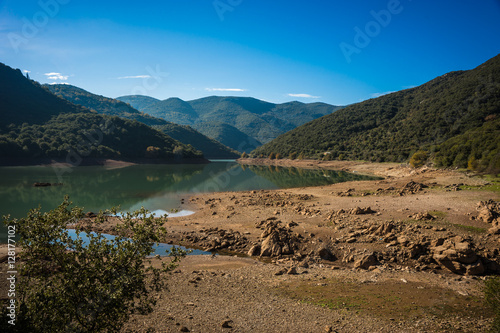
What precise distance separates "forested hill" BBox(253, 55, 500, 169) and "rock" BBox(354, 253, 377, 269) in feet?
98.4

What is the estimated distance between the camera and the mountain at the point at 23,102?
86.9 meters

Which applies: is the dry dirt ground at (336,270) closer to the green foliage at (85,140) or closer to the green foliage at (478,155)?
the green foliage at (478,155)

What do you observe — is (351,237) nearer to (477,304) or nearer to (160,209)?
(477,304)

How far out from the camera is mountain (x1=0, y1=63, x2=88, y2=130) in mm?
86875

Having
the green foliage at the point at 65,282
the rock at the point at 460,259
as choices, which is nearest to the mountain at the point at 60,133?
the green foliage at the point at 65,282

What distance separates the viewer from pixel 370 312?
28.0 feet

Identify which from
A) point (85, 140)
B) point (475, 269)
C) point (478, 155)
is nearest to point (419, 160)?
point (478, 155)

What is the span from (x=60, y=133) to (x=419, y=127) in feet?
387

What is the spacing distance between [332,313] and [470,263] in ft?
27.2

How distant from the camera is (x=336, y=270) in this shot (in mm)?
12617

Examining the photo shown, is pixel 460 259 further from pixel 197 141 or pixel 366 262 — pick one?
pixel 197 141

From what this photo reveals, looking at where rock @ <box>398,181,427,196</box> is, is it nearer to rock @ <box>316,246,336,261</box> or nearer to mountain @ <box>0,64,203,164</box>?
rock @ <box>316,246,336,261</box>

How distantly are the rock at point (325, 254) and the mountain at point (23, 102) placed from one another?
10022 cm

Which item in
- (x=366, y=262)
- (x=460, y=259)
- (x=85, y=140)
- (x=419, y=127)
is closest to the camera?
(x=460, y=259)
